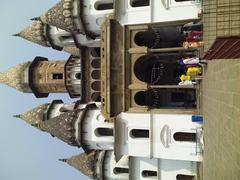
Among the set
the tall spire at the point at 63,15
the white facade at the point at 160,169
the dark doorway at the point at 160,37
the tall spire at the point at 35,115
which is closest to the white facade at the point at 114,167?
the white facade at the point at 160,169

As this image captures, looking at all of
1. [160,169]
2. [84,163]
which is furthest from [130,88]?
[84,163]

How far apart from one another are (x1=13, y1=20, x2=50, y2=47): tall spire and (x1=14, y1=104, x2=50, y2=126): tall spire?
14.5 feet

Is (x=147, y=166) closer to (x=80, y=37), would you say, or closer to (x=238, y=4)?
(x=80, y=37)

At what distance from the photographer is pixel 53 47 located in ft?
114

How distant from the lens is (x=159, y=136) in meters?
25.7

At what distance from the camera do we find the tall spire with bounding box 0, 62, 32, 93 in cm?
3538

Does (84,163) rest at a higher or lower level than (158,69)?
lower

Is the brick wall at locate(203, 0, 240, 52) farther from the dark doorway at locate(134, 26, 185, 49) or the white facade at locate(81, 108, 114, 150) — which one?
the white facade at locate(81, 108, 114, 150)

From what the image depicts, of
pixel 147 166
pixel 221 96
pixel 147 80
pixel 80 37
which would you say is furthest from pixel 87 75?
pixel 221 96

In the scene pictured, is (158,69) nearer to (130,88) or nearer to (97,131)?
(130,88)

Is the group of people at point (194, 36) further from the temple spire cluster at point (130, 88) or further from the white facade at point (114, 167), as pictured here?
the white facade at point (114, 167)

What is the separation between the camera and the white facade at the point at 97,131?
28297 millimetres

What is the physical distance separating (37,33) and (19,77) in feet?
11.0

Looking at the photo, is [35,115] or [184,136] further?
[35,115]
